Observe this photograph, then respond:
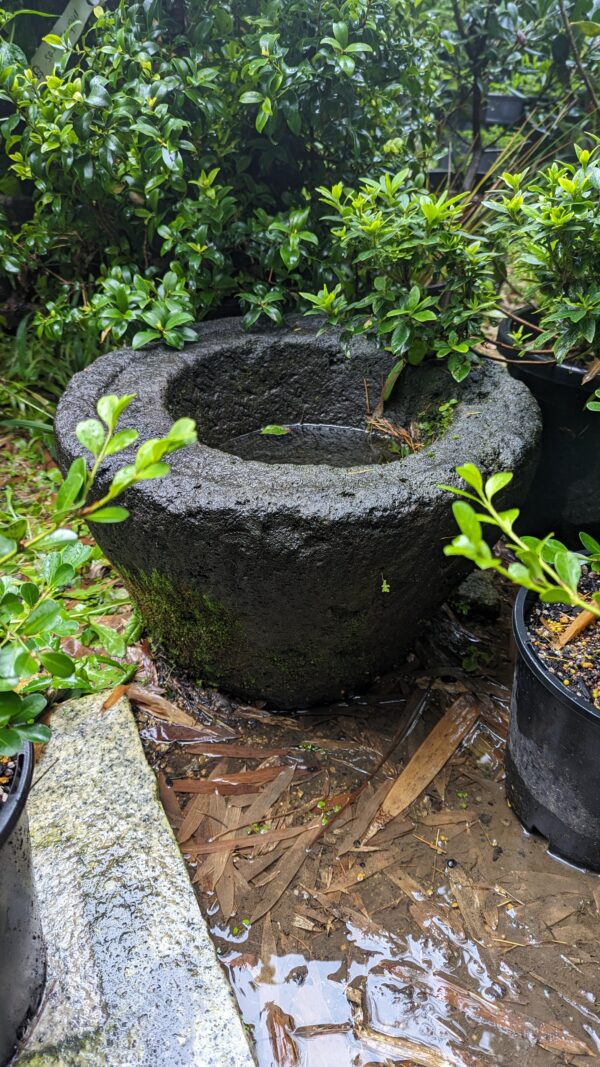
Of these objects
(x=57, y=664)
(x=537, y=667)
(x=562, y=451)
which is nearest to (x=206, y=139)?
(x=562, y=451)

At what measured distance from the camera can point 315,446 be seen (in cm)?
267

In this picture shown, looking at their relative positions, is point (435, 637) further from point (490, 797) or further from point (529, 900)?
point (529, 900)

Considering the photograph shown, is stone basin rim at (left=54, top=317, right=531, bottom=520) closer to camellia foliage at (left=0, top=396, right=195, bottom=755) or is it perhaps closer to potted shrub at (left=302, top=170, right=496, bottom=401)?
potted shrub at (left=302, top=170, right=496, bottom=401)

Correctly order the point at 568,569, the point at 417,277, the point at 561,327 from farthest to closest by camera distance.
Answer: the point at 417,277 → the point at 561,327 → the point at 568,569

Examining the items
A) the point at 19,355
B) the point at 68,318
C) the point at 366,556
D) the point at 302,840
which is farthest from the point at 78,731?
the point at 19,355

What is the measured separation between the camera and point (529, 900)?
176 cm

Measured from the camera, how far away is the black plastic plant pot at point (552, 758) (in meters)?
1.66

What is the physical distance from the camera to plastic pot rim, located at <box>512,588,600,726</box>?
1.61 metres

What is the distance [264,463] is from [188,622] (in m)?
0.51

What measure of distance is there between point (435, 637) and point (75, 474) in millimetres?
1812

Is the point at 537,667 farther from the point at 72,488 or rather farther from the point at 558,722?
the point at 72,488

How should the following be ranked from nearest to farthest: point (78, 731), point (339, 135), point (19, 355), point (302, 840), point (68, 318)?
1. point (302, 840)
2. point (78, 731)
3. point (339, 135)
4. point (68, 318)
5. point (19, 355)

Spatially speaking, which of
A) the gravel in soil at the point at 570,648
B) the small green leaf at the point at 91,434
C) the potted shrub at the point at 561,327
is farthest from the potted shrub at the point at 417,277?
the small green leaf at the point at 91,434

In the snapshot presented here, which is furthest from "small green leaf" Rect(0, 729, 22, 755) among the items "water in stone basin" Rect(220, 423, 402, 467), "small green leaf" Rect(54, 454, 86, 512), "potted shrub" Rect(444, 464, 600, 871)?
"water in stone basin" Rect(220, 423, 402, 467)
